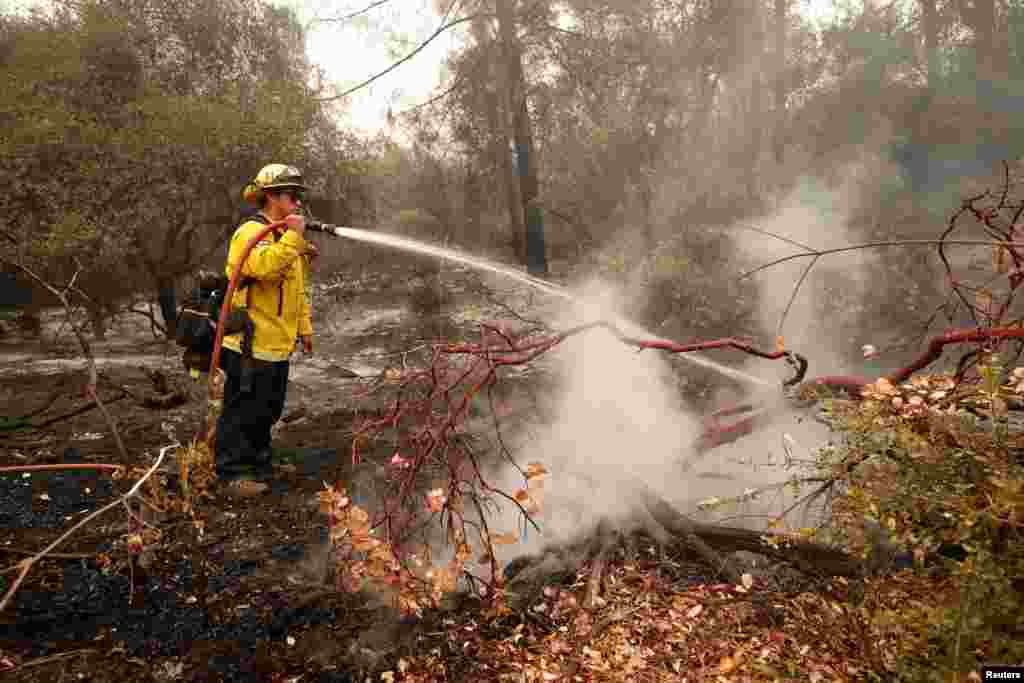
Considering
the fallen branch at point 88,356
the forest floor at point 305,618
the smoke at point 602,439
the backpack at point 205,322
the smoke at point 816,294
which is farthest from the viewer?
the smoke at point 816,294

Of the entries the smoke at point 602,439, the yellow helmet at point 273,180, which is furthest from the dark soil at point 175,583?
the yellow helmet at point 273,180

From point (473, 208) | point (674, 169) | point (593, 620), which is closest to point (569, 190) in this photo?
point (674, 169)

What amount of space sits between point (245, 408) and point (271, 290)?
34.3 inches

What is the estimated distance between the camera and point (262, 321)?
4152mm

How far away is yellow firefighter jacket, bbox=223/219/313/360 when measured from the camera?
3.87 meters

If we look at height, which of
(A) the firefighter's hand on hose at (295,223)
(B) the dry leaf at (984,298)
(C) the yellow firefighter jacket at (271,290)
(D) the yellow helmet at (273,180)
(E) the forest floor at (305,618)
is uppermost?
(D) the yellow helmet at (273,180)

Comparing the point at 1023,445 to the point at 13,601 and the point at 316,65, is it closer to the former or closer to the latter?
the point at 13,601

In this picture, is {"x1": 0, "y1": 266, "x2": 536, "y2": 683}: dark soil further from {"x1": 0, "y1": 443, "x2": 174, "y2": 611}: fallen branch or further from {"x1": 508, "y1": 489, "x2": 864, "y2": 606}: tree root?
{"x1": 508, "y1": 489, "x2": 864, "y2": 606}: tree root

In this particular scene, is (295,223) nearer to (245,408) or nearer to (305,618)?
(245,408)

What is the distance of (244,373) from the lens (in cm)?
406

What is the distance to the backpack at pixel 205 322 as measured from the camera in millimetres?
3930

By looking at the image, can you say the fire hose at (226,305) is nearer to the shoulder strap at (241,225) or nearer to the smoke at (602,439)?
the shoulder strap at (241,225)

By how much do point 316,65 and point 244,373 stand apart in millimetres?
7936

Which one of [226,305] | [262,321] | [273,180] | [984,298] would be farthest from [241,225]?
[984,298]
